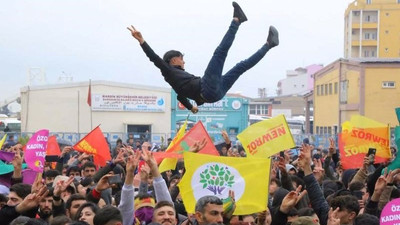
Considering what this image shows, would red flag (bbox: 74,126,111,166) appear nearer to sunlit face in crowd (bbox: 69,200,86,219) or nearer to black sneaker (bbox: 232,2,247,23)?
sunlit face in crowd (bbox: 69,200,86,219)

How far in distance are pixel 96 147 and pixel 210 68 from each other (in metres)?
6.29

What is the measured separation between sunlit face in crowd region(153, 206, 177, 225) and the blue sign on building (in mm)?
40234

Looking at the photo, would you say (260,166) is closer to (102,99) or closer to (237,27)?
(237,27)

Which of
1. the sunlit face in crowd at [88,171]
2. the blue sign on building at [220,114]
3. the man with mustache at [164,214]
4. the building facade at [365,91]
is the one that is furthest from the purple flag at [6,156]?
the building facade at [365,91]

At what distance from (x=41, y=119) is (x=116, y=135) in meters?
12.3

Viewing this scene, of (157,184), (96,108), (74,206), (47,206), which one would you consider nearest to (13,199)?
(47,206)

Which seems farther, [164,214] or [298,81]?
→ [298,81]

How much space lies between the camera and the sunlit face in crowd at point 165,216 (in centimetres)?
786

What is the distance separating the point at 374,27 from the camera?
283 ft

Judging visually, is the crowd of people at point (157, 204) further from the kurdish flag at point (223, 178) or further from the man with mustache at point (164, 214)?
the kurdish flag at point (223, 178)

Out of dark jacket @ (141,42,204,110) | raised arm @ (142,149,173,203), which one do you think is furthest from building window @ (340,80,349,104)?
raised arm @ (142,149,173,203)

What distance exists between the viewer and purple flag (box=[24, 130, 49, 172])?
40.8 ft

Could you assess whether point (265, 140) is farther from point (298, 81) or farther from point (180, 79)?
point (298, 81)

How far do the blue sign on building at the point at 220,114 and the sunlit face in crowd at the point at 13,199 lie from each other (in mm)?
39609
